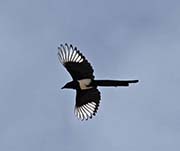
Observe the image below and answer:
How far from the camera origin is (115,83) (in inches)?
302

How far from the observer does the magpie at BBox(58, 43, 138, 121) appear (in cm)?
A: 802

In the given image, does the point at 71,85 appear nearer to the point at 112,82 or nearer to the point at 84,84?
the point at 84,84

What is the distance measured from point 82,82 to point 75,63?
0.57m

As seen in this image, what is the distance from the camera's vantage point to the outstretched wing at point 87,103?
8109 millimetres

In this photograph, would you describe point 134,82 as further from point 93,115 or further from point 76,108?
point 76,108

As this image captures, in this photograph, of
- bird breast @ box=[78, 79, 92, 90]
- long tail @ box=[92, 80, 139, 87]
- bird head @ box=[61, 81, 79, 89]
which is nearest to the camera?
long tail @ box=[92, 80, 139, 87]

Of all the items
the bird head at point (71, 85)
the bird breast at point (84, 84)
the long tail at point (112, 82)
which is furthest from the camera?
the bird head at point (71, 85)

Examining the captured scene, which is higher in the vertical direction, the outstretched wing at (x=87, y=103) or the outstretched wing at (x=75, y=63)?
the outstretched wing at (x=75, y=63)

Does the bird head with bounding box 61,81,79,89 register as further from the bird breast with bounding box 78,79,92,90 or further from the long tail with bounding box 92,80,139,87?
the long tail with bounding box 92,80,139,87

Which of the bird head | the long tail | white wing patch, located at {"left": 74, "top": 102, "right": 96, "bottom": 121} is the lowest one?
white wing patch, located at {"left": 74, "top": 102, "right": 96, "bottom": 121}

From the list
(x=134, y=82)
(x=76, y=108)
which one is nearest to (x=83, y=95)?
(x=76, y=108)

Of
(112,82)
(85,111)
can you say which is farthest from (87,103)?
(112,82)

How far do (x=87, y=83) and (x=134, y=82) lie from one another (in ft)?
4.14

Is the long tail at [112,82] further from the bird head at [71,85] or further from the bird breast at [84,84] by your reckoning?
the bird head at [71,85]
